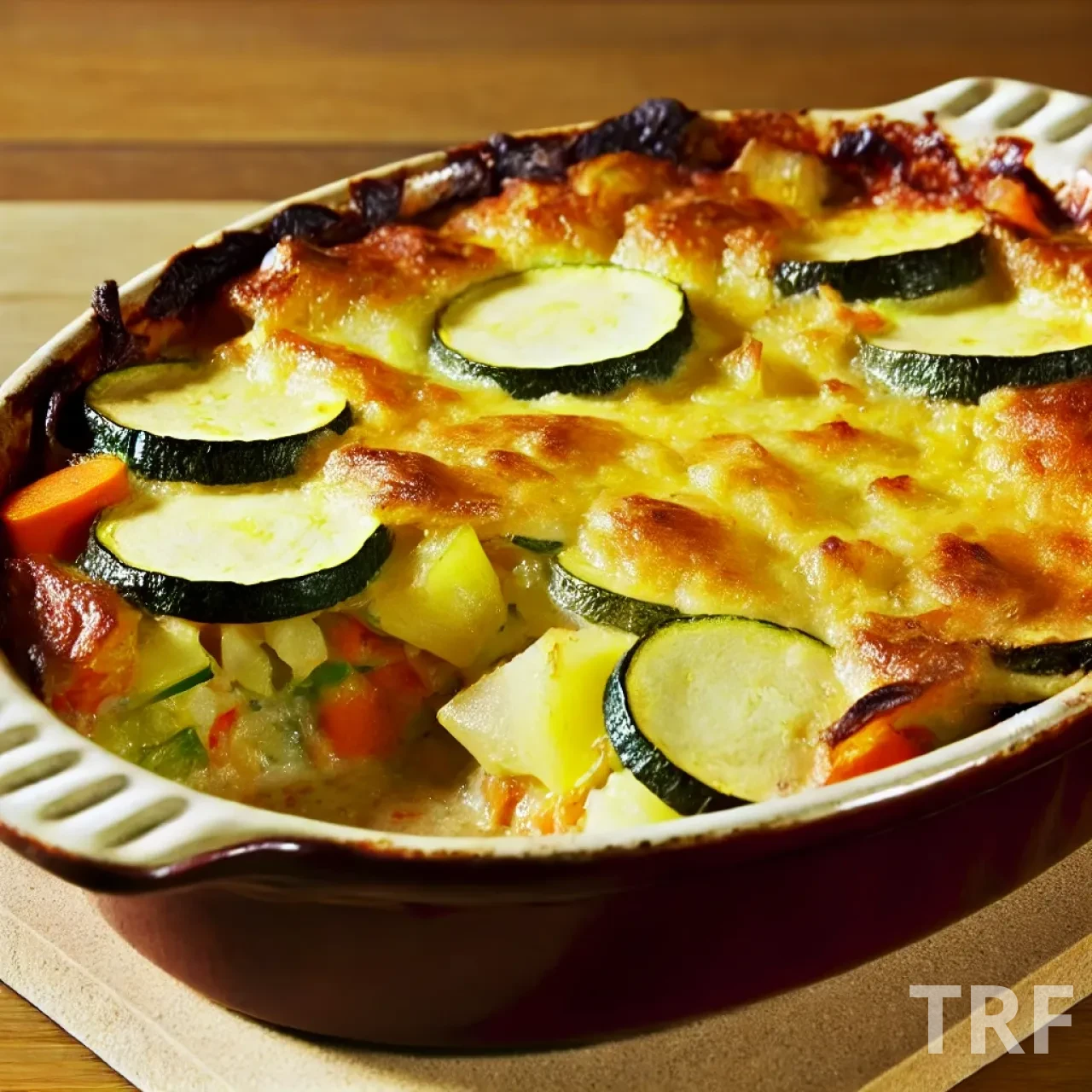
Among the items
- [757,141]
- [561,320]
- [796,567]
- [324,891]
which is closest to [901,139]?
[757,141]

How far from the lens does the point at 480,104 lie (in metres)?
6.00

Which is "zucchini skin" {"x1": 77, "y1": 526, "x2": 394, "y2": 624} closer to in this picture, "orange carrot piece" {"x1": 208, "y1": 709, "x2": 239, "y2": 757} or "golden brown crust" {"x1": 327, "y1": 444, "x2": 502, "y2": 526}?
"golden brown crust" {"x1": 327, "y1": 444, "x2": 502, "y2": 526}

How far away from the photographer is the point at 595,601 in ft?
8.91

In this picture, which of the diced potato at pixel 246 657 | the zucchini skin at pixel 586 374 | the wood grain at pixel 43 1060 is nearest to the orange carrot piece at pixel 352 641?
the diced potato at pixel 246 657

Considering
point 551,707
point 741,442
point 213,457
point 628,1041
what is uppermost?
point 741,442

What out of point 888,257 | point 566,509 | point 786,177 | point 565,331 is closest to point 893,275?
point 888,257

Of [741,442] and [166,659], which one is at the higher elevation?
[741,442]

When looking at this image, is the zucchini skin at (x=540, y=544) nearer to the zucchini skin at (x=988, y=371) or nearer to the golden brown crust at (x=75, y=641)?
the golden brown crust at (x=75, y=641)

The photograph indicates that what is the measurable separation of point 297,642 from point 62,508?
44 cm

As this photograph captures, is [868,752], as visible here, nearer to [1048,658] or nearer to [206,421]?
[1048,658]

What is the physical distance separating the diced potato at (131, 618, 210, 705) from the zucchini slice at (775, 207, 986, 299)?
4.52 ft

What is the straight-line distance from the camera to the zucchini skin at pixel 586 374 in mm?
3188

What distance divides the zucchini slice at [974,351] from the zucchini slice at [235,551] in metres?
0.97

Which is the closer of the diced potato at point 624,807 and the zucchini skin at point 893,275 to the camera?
the diced potato at point 624,807
